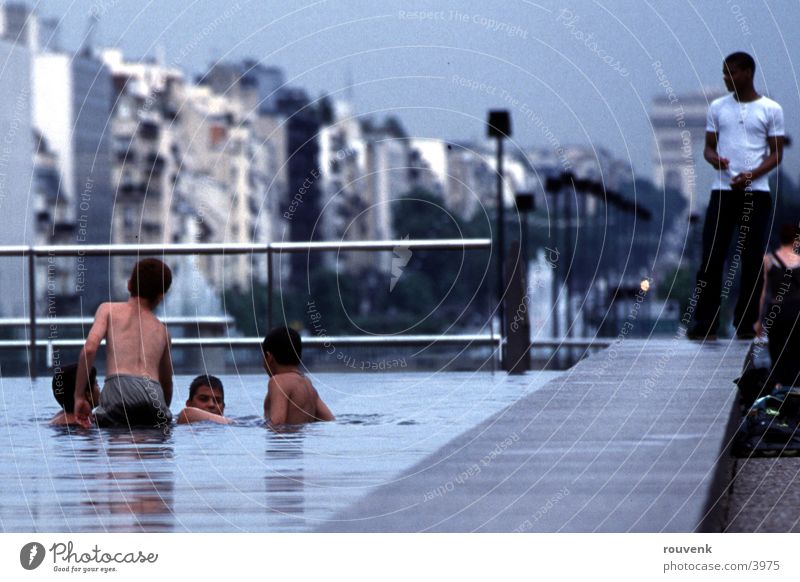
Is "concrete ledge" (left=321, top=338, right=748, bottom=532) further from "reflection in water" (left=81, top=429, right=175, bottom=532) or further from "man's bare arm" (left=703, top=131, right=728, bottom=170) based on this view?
"man's bare arm" (left=703, top=131, right=728, bottom=170)

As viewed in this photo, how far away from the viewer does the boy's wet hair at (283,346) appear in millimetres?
6387

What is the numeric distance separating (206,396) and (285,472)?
90.1 inches

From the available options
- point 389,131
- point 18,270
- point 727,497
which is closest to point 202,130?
point 389,131

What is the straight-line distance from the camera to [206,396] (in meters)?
7.12

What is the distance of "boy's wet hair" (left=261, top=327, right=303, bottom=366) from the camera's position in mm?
6387

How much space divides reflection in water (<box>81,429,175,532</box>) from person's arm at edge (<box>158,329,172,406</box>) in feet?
1.84

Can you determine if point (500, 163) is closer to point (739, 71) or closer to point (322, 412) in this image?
point (739, 71)

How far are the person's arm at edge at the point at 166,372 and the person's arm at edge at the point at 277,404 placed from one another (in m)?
0.42

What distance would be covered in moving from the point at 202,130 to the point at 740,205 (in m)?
115

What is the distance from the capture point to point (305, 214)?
401 ft

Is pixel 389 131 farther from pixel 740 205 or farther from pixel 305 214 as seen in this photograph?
pixel 740 205

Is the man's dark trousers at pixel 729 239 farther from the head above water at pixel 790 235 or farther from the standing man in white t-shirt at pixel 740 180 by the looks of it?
the head above water at pixel 790 235

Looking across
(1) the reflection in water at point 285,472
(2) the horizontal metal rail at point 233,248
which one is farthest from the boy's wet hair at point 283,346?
(2) the horizontal metal rail at point 233,248

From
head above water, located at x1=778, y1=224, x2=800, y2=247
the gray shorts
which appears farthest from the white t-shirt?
the gray shorts
